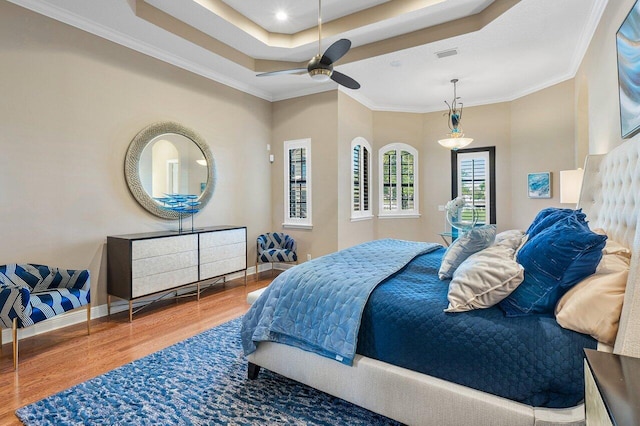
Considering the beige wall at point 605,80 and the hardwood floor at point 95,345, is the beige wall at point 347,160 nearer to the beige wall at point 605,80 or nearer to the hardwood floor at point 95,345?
the hardwood floor at point 95,345

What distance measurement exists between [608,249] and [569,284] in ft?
1.78

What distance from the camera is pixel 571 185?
11.4ft

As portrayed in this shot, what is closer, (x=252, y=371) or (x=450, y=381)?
(x=450, y=381)

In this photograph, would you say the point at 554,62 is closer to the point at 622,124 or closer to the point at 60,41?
the point at 622,124

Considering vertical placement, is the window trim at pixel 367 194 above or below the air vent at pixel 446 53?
below

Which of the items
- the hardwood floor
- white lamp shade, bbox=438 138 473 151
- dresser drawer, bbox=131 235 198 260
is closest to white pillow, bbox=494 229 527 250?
the hardwood floor

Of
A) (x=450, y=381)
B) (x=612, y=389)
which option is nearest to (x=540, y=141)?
(x=450, y=381)

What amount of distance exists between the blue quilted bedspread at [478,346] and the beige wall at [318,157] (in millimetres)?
3569

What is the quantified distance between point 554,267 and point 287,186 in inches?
184

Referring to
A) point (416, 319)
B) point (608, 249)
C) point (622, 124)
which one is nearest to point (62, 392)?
point (416, 319)

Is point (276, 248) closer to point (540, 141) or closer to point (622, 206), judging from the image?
point (622, 206)

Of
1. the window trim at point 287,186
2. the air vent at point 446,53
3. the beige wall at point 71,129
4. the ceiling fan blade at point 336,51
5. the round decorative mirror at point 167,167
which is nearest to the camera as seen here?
the ceiling fan blade at point 336,51

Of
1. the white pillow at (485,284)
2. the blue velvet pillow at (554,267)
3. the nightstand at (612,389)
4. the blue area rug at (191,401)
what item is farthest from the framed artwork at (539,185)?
the nightstand at (612,389)

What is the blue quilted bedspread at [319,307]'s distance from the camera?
1838 mm
